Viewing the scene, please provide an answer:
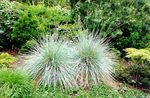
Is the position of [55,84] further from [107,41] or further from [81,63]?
[107,41]

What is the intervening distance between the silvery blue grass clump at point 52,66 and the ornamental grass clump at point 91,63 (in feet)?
0.81

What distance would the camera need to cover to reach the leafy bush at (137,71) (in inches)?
342

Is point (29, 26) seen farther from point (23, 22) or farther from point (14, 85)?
point (14, 85)

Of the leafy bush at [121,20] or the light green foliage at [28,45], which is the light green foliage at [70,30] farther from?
the light green foliage at [28,45]

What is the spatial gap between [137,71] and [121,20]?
1950mm

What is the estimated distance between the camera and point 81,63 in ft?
27.3

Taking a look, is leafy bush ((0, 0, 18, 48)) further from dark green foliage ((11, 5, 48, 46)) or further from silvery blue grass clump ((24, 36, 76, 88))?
silvery blue grass clump ((24, 36, 76, 88))

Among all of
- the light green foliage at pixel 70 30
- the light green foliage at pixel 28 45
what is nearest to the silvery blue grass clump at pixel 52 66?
the light green foliage at pixel 28 45

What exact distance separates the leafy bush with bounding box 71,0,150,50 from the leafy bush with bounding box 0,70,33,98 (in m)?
3.28

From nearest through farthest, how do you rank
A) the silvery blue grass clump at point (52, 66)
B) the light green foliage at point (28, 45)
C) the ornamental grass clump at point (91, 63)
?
the silvery blue grass clump at point (52, 66)
the ornamental grass clump at point (91, 63)
the light green foliage at point (28, 45)

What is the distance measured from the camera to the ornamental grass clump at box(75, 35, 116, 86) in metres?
8.23

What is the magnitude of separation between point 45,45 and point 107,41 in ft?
7.60

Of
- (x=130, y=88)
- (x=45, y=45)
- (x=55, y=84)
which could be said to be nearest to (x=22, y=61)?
(x=45, y=45)

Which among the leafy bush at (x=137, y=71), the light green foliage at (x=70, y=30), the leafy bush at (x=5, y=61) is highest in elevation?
the light green foliage at (x=70, y=30)
